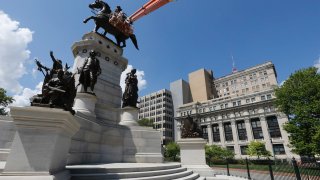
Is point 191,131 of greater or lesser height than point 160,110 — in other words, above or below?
below

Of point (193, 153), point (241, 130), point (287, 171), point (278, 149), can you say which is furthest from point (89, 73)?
point (241, 130)

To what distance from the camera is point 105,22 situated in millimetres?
16375

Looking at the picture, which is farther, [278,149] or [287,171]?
[278,149]

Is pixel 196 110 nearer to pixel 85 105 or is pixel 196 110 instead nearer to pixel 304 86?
pixel 304 86

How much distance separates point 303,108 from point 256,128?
43.8m

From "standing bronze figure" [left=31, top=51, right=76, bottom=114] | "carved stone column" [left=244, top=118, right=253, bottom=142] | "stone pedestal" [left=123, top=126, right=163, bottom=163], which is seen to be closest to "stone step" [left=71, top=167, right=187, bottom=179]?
"standing bronze figure" [left=31, top=51, right=76, bottom=114]

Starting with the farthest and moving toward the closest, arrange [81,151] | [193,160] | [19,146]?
[193,160] → [81,151] → [19,146]

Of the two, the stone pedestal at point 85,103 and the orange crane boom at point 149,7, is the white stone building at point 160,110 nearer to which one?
the orange crane boom at point 149,7

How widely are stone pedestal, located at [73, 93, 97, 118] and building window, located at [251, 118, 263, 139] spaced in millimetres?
67968

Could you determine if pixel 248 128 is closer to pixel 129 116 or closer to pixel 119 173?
pixel 129 116

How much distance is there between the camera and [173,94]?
106 meters

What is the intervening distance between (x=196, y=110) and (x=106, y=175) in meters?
76.0

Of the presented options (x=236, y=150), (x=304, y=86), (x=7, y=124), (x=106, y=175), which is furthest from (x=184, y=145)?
(x=236, y=150)

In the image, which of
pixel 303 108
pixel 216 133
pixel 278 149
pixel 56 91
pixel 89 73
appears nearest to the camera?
pixel 56 91
